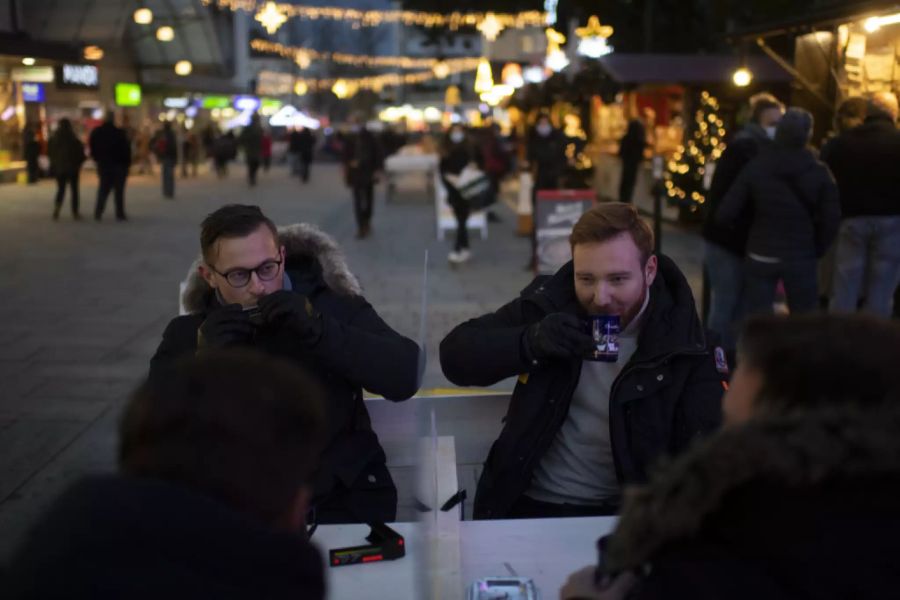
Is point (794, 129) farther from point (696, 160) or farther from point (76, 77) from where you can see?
point (76, 77)

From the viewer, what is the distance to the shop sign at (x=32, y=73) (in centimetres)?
2598

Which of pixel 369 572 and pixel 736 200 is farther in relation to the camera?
pixel 736 200

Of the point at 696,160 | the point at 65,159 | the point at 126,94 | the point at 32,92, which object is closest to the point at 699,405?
the point at 696,160

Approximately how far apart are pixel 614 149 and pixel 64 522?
71.1ft

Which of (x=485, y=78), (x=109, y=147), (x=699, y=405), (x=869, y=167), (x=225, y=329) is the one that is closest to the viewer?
(x=225, y=329)

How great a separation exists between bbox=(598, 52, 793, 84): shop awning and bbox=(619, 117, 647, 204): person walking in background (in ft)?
2.62

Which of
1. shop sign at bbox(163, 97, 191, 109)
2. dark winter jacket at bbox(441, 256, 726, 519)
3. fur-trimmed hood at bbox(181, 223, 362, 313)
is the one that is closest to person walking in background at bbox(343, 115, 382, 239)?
fur-trimmed hood at bbox(181, 223, 362, 313)

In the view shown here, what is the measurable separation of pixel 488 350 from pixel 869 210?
5063 millimetres

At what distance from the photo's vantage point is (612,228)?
3.16 meters

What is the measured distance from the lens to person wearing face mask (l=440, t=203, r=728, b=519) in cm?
305

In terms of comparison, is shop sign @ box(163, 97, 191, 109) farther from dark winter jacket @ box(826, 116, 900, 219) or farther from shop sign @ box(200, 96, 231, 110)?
dark winter jacket @ box(826, 116, 900, 219)

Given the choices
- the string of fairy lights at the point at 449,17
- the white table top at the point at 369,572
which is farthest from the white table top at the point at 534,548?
the string of fairy lights at the point at 449,17

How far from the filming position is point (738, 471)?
54.8 inches

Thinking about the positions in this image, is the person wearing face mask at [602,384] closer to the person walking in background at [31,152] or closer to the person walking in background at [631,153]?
the person walking in background at [631,153]
